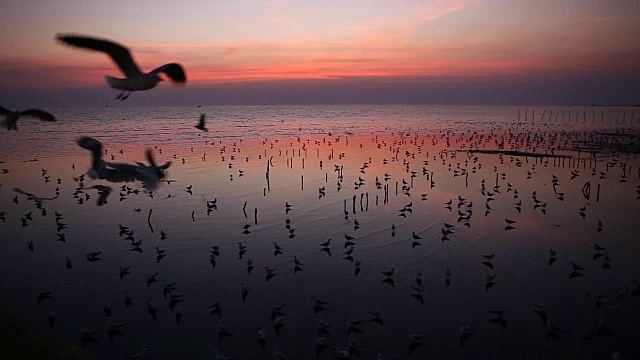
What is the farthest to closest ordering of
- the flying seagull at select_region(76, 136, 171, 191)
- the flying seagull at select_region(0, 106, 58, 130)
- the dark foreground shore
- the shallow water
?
the shallow water, the flying seagull at select_region(0, 106, 58, 130), the flying seagull at select_region(76, 136, 171, 191), the dark foreground shore

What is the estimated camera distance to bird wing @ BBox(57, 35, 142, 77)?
27.8ft

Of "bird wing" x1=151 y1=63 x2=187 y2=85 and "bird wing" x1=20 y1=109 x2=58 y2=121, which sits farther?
"bird wing" x1=20 y1=109 x2=58 y2=121

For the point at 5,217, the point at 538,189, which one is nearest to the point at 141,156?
the point at 5,217

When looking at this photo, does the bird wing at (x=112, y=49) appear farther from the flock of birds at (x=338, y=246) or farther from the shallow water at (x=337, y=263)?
the shallow water at (x=337, y=263)

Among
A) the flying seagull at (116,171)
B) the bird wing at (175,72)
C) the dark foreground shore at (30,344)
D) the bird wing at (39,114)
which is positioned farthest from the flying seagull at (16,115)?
the dark foreground shore at (30,344)

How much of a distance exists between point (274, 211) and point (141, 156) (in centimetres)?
3655

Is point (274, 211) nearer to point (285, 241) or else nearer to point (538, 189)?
point (285, 241)

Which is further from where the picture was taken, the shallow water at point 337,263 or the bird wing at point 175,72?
the shallow water at point 337,263

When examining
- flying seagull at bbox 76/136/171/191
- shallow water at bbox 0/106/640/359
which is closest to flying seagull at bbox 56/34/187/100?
flying seagull at bbox 76/136/171/191

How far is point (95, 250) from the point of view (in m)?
22.8

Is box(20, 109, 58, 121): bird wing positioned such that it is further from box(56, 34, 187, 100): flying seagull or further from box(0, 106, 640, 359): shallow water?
box(0, 106, 640, 359): shallow water

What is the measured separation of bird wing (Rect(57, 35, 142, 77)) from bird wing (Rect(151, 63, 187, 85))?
56cm

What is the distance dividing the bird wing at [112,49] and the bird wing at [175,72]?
56 centimetres

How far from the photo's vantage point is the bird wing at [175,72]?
956cm
